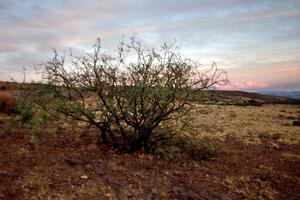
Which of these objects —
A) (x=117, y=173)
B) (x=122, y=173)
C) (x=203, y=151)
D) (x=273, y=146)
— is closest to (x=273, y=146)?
(x=273, y=146)

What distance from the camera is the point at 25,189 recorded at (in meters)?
7.71

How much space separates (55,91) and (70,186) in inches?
146

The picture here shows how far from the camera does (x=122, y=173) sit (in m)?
9.16

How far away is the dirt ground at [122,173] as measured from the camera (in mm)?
8062

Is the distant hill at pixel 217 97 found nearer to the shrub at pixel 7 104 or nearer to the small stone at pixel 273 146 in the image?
the shrub at pixel 7 104

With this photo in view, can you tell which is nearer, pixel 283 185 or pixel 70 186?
pixel 70 186

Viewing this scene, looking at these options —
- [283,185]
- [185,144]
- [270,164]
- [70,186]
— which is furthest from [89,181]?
[270,164]

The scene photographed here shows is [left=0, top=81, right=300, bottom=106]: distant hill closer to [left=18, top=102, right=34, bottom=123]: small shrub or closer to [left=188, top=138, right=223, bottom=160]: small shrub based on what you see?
[left=18, top=102, right=34, bottom=123]: small shrub

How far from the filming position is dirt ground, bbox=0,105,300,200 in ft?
26.5

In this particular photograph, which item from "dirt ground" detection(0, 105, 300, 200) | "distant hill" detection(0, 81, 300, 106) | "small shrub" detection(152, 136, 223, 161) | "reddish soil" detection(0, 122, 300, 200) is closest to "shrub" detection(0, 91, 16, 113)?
"distant hill" detection(0, 81, 300, 106)

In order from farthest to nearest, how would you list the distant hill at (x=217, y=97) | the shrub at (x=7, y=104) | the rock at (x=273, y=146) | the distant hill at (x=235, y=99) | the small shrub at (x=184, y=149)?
the shrub at (x=7, y=104)
the rock at (x=273, y=146)
the distant hill at (x=235, y=99)
the distant hill at (x=217, y=97)
the small shrub at (x=184, y=149)

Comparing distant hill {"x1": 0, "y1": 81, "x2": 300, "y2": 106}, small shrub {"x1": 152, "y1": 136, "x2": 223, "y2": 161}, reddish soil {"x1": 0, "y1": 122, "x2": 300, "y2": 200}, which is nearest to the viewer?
reddish soil {"x1": 0, "y1": 122, "x2": 300, "y2": 200}

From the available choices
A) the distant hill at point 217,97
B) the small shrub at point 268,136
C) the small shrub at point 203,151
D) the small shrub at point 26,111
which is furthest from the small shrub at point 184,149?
the small shrub at point 268,136

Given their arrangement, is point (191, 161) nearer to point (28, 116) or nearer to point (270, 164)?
point (270, 164)
